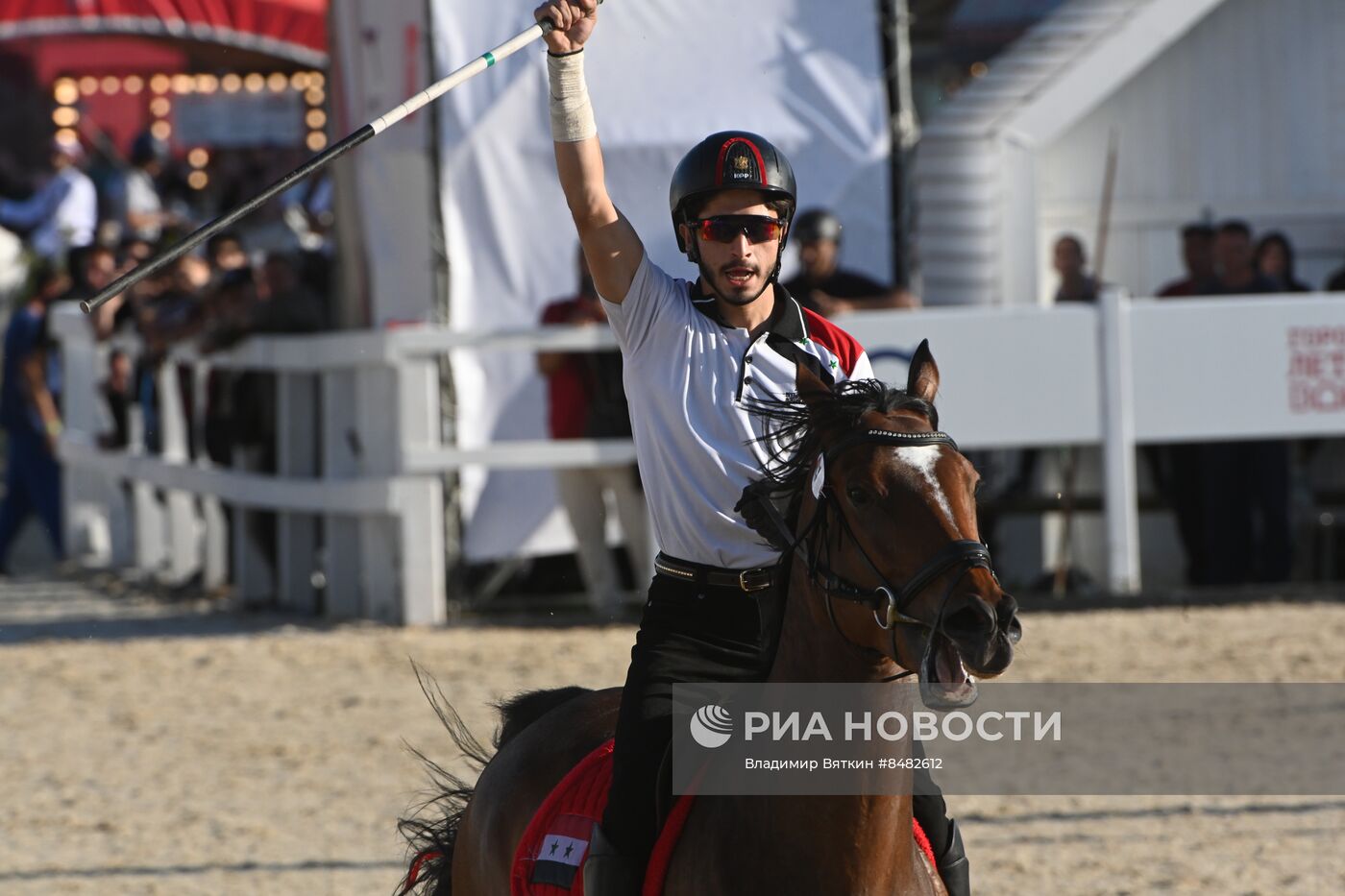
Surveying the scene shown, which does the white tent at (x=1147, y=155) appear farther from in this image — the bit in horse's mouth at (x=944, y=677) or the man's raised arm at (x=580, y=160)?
the bit in horse's mouth at (x=944, y=677)

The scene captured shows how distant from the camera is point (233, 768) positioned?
8102 millimetres

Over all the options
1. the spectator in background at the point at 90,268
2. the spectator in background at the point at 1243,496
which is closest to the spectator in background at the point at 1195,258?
the spectator in background at the point at 1243,496

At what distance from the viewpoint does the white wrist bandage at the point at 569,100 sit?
3.84 m

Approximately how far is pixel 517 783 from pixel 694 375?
1.03 m

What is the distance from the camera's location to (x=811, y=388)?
338 cm

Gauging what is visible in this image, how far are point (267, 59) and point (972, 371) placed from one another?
15.2 metres

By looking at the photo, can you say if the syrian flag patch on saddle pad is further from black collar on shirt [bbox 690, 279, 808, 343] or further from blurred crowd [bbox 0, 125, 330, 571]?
blurred crowd [bbox 0, 125, 330, 571]

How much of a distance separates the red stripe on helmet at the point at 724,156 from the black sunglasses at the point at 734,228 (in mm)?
73

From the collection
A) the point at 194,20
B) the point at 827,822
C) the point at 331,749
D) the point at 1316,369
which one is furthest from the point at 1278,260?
the point at 194,20

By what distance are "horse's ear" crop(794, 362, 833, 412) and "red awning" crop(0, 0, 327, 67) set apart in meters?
20.0

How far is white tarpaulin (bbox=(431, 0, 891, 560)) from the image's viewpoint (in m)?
11.4

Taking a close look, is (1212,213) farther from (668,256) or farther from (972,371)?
(668,256)

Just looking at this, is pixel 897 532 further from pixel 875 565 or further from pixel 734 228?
pixel 734 228

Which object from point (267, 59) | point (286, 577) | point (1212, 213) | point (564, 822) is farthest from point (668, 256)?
point (267, 59)
